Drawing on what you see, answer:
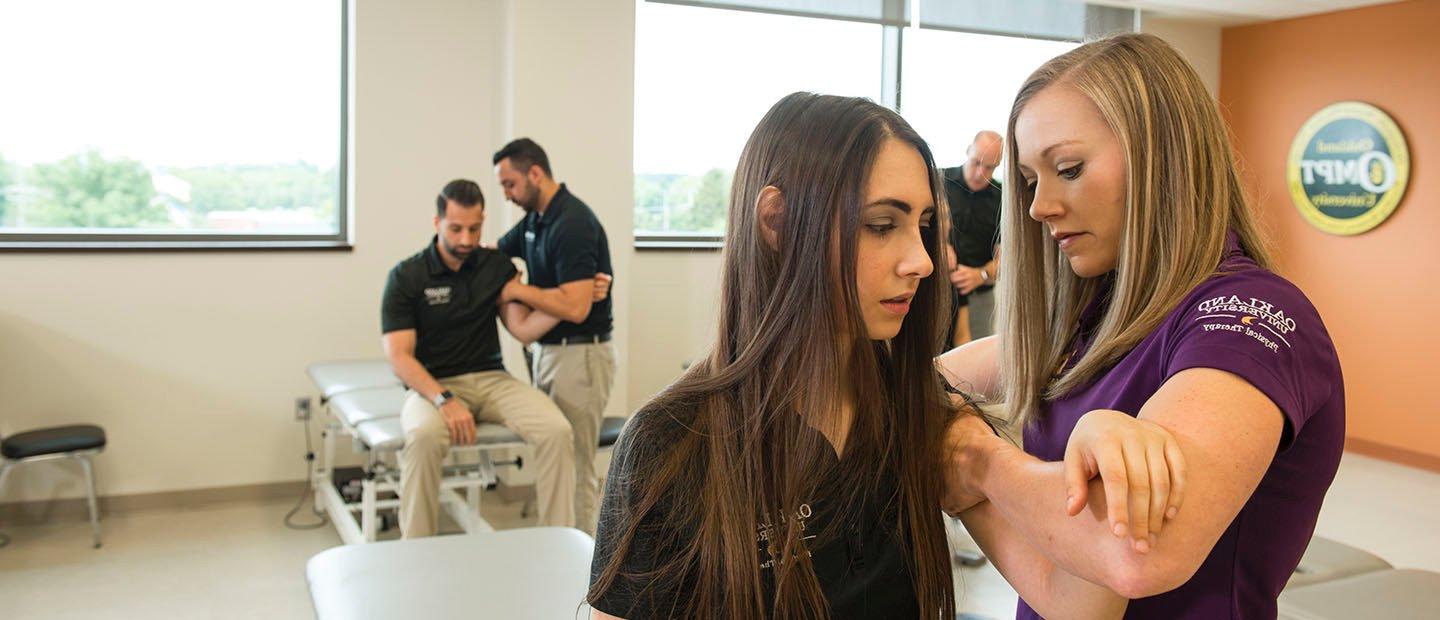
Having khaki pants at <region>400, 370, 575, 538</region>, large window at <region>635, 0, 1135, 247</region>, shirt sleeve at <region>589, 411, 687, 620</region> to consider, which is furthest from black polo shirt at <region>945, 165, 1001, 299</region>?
shirt sleeve at <region>589, 411, 687, 620</region>

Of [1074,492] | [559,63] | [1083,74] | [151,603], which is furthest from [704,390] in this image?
[559,63]

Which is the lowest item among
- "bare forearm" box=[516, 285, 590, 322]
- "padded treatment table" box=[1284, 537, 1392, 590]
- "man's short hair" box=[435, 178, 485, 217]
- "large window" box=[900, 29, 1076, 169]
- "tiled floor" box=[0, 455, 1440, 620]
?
"tiled floor" box=[0, 455, 1440, 620]

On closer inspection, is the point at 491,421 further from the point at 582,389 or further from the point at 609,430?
the point at 609,430

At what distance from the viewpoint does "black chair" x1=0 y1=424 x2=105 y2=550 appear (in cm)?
413

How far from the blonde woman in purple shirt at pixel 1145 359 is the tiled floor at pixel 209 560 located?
2278 mm

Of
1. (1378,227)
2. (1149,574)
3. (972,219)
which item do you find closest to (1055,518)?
(1149,574)

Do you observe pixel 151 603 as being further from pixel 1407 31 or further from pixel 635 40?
pixel 1407 31

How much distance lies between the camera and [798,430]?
1104 mm

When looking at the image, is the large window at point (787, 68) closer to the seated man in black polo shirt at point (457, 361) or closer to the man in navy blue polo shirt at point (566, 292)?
the man in navy blue polo shirt at point (566, 292)

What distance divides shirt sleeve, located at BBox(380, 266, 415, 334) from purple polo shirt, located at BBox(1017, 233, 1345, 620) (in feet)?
9.97

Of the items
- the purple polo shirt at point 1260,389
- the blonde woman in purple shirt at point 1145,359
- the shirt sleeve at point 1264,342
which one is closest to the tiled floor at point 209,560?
the blonde woman in purple shirt at point 1145,359

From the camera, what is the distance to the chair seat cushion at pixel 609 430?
438cm

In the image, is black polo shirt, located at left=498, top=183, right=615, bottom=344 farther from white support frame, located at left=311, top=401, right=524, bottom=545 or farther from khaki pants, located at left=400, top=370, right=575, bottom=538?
white support frame, located at left=311, top=401, right=524, bottom=545

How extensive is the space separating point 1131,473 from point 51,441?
4442mm
